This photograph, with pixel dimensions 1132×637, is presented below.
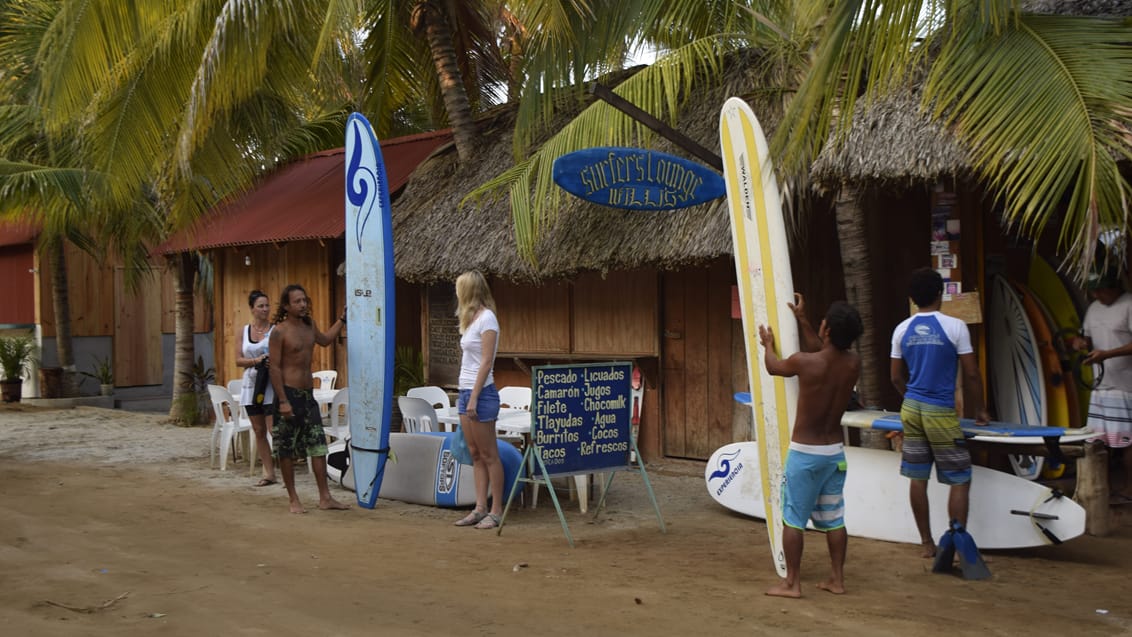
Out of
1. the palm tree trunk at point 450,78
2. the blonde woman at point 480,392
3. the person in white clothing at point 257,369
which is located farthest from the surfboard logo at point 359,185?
the palm tree trunk at point 450,78

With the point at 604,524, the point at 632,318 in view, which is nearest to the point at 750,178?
the point at 604,524

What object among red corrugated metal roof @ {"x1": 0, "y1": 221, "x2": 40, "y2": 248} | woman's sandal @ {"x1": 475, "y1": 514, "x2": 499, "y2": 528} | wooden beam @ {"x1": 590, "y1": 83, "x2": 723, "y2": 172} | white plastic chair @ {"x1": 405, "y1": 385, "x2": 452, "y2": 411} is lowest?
woman's sandal @ {"x1": 475, "y1": 514, "x2": 499, "y2": 528}

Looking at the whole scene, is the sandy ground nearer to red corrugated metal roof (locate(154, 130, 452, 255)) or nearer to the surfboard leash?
the surfboard leash

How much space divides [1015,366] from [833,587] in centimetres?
365

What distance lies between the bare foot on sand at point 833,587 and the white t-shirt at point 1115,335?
9.94 ft

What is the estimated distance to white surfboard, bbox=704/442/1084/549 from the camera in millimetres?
6305

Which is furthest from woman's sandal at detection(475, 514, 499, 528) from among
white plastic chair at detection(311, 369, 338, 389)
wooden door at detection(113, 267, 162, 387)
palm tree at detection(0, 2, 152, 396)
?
wooden door at detection(113, 267, 162, 387)

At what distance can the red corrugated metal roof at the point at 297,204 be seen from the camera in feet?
43.1

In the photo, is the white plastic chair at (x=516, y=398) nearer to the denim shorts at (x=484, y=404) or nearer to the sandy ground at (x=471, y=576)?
the sandy ground at (x=471, y=576)

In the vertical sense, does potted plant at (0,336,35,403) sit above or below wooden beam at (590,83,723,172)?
below

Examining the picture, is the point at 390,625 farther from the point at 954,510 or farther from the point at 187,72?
the point at 187,72

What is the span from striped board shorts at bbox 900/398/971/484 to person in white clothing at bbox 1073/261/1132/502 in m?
1.77

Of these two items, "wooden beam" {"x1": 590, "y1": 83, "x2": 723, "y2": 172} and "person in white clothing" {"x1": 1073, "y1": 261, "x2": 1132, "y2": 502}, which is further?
"wooden beam" {"x1": 590, "y1": 83, "x2": 723, "y2": 172}

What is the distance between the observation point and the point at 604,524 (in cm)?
772
